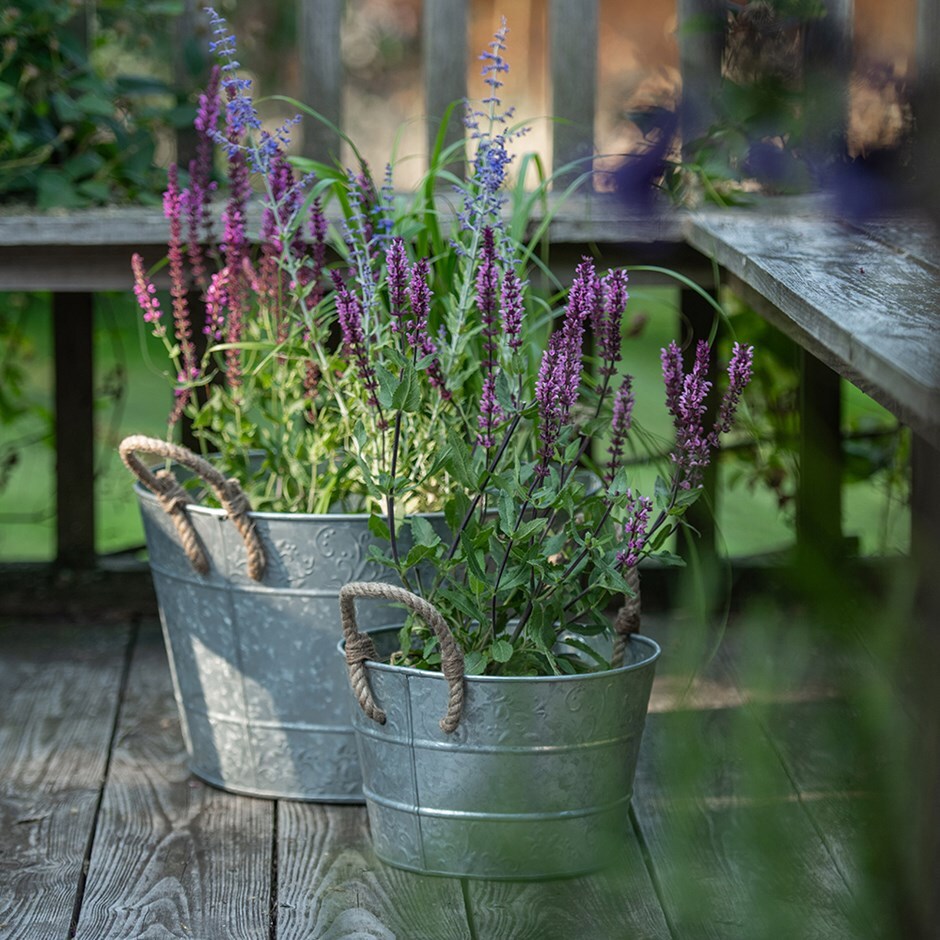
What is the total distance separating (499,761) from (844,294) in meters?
Result: 0.59

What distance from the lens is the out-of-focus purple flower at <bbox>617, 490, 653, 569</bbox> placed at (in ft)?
4.47

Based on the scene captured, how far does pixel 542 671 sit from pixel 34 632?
129cm

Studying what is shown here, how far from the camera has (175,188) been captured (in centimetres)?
167

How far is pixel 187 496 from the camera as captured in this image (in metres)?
1.66

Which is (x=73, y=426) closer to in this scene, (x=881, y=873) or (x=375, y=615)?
(x=375, y=615)

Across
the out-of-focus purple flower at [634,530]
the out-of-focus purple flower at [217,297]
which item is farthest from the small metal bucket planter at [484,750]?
the out-of-focus purple flower at [217,297]

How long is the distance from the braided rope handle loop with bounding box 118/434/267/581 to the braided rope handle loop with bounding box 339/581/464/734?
205mm

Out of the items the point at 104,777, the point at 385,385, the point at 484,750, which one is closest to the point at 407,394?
the point at 385,385

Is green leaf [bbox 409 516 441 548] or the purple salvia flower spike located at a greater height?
the purple salvia flower spike

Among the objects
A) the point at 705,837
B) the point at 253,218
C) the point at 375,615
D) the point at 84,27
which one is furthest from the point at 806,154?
the point at 84,27

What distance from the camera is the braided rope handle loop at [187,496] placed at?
157 cm

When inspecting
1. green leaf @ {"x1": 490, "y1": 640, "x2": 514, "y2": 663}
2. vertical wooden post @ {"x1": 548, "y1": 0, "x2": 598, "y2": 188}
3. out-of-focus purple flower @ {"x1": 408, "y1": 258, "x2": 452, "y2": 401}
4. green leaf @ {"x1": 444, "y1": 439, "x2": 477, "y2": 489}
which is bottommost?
green leaf @ {"x1": 490, "y1": 640, "x2": 514, "y2": 663}

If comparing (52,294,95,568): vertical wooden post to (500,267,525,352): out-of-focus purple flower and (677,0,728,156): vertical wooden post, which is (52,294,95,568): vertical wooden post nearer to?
(500,267,525,352): out-of-focus purple flower

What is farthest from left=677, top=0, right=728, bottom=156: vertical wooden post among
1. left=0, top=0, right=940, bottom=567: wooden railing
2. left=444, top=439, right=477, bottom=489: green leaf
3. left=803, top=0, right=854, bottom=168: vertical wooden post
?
left=0, top=0, right=940, bottom=567: wooden railing
